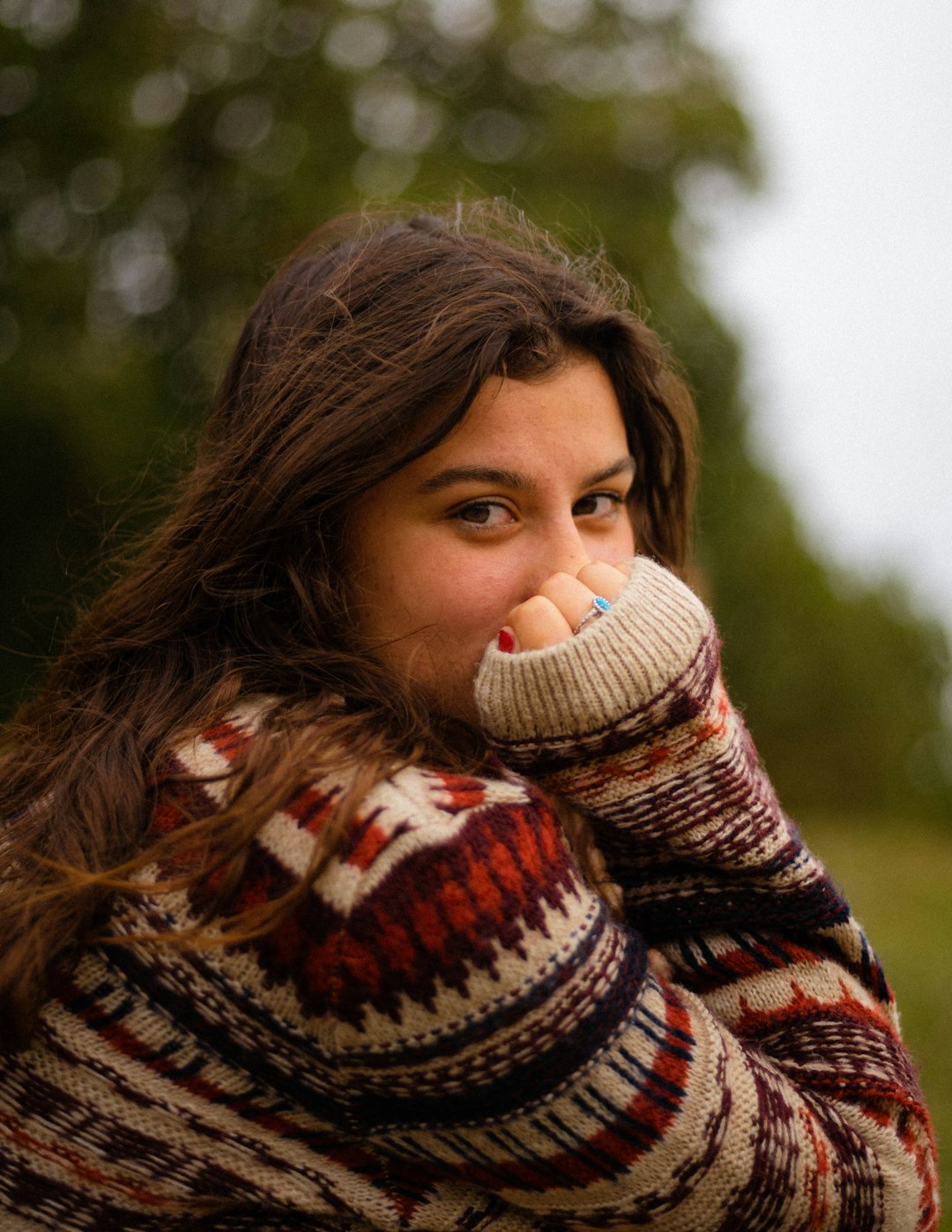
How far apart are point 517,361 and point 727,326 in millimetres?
12968

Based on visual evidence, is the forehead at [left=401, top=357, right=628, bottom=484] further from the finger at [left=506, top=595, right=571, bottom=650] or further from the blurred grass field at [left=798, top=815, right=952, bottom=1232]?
the blurred grass field at [left=798, top=815, right=952, bottom=1232]

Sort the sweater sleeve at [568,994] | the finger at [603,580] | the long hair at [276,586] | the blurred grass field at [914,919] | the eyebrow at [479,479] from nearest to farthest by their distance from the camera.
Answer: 1. the sweater sleeve at [568,994]
2. the long hair at [276,586]
3. the finger at [603,580]
4. the eyebrow at [479,479]
5. the blurred grass field at [914,919]

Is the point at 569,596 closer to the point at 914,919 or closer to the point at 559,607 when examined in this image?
the point at 559,607

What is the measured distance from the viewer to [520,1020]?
1394mm

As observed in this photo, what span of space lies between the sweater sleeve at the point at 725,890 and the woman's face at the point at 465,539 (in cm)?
23

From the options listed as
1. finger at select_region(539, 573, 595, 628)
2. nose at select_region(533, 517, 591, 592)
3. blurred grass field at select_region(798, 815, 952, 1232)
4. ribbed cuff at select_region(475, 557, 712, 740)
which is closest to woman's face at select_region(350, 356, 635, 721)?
nose at select_region(533, 517, 591, 592)

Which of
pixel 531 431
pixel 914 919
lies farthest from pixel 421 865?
pixel 914 919

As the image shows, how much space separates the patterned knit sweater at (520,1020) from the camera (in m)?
1.42

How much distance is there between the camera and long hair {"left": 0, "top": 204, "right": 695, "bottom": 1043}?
1.58 meters

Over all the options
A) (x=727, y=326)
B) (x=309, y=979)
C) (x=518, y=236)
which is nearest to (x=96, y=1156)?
(x=309, y=979)

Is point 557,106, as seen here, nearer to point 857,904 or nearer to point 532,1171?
point 857,904

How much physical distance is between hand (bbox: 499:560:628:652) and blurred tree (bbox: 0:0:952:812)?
871 centimetres

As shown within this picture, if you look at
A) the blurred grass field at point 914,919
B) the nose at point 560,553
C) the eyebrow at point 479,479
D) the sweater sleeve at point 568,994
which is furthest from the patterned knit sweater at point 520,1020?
the blurred grass field at point 914,919

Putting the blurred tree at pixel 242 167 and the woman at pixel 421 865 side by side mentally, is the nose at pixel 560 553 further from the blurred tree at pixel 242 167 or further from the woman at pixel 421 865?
the blurred tree at pixel 242 167
